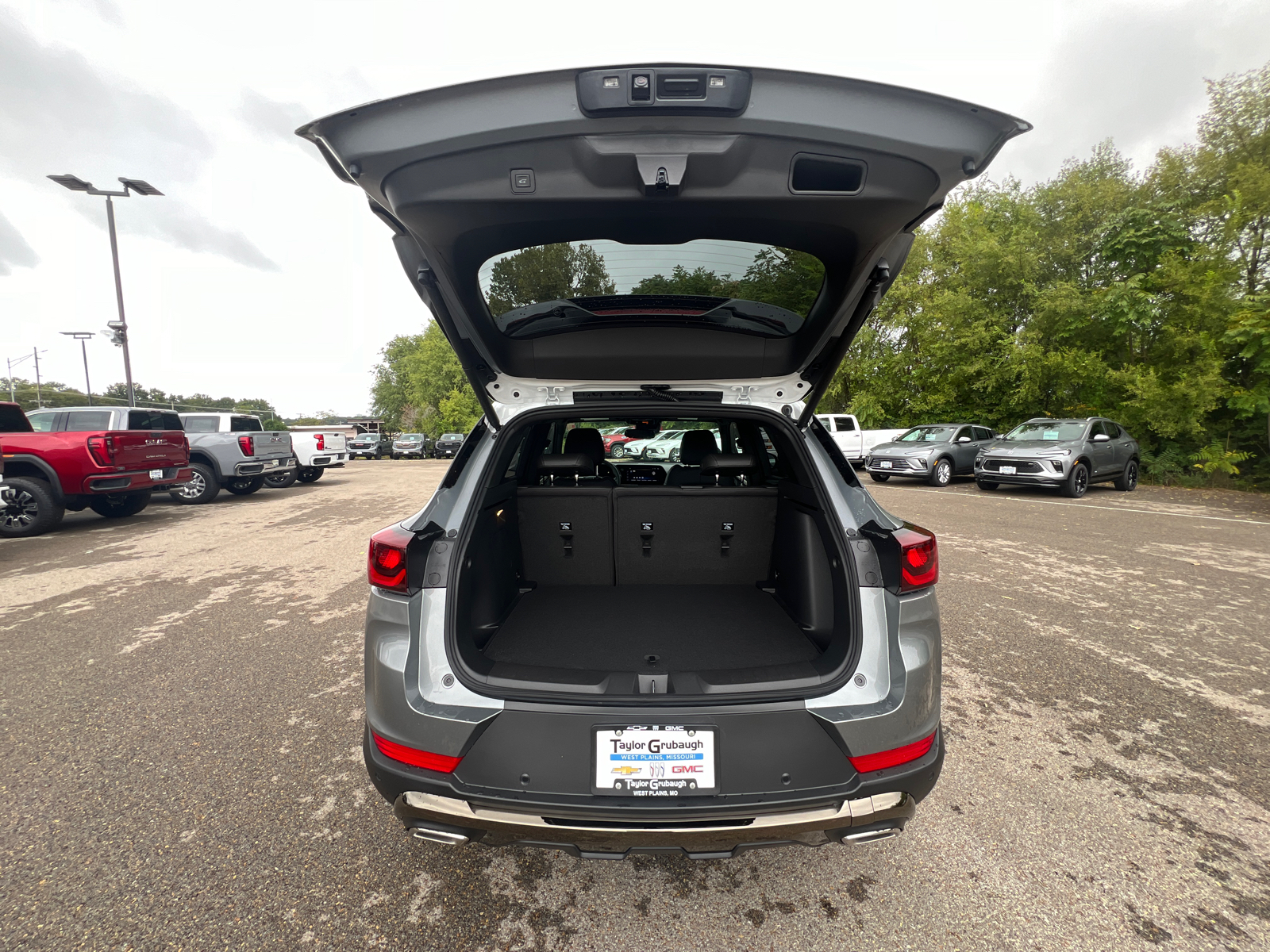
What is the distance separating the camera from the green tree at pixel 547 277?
5.97 feet

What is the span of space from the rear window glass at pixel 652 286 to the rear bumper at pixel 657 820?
1.56 meters

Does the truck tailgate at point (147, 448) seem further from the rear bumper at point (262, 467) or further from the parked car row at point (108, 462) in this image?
the rear bumper at point (262, 467)

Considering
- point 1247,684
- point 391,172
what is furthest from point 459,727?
point 1247,684

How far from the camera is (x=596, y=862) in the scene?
187 cm

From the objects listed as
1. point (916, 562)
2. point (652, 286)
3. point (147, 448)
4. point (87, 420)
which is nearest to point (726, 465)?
point (652, 286)

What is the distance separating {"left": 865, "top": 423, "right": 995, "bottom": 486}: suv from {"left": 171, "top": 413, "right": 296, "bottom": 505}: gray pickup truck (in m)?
13.8

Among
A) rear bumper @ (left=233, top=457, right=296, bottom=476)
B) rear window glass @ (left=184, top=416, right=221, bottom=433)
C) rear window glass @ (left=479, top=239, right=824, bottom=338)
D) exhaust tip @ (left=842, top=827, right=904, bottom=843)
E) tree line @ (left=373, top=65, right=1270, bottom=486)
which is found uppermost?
tree line @ (left=373, top=65, right=1270, bottom=486)

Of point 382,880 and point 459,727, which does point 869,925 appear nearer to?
point 459,727

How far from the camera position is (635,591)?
116 inches

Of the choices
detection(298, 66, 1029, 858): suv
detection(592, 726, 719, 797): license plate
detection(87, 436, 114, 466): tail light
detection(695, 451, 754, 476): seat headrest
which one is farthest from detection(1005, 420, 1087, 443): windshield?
detection(87, 436, 114, 466): tail light

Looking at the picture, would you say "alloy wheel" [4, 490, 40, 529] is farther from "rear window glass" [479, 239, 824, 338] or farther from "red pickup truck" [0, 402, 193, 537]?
"rear window glass" [479, 239, 824, 338]

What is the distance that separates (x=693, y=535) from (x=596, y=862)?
158 cm

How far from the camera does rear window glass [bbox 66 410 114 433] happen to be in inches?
333

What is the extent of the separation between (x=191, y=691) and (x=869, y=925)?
138 inches
